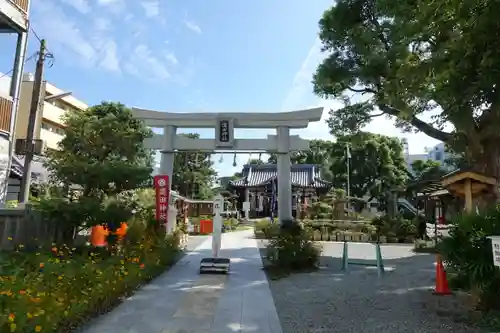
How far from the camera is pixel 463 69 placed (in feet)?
19.4

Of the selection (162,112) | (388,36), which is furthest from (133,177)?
(388,36)

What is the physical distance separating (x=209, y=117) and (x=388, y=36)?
597 centimetres

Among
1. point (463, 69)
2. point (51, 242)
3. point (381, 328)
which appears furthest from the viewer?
point (51, 242)

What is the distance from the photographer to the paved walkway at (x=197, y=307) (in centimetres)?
489

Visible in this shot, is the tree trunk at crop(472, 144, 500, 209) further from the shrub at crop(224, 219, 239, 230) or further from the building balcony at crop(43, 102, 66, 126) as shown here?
the building balcony at crop(43, 102, 66, 126)

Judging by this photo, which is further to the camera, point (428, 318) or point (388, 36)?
point (388, 36)

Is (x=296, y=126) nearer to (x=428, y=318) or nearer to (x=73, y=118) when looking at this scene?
(x=428, y=318)

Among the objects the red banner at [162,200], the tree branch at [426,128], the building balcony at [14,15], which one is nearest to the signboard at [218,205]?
the red banner at [162,200]

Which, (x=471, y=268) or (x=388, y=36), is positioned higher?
(x=388, y=36)

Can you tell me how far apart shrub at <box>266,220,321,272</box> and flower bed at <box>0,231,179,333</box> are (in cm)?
290

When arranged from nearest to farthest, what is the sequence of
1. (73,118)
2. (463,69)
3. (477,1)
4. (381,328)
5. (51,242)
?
(381,328), (477,1), (463,69), (51,242), (73,118)

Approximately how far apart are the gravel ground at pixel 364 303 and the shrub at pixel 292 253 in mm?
435

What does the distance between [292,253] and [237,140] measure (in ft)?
13.6

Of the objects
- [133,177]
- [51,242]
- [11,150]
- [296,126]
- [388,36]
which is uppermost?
[388,36]
